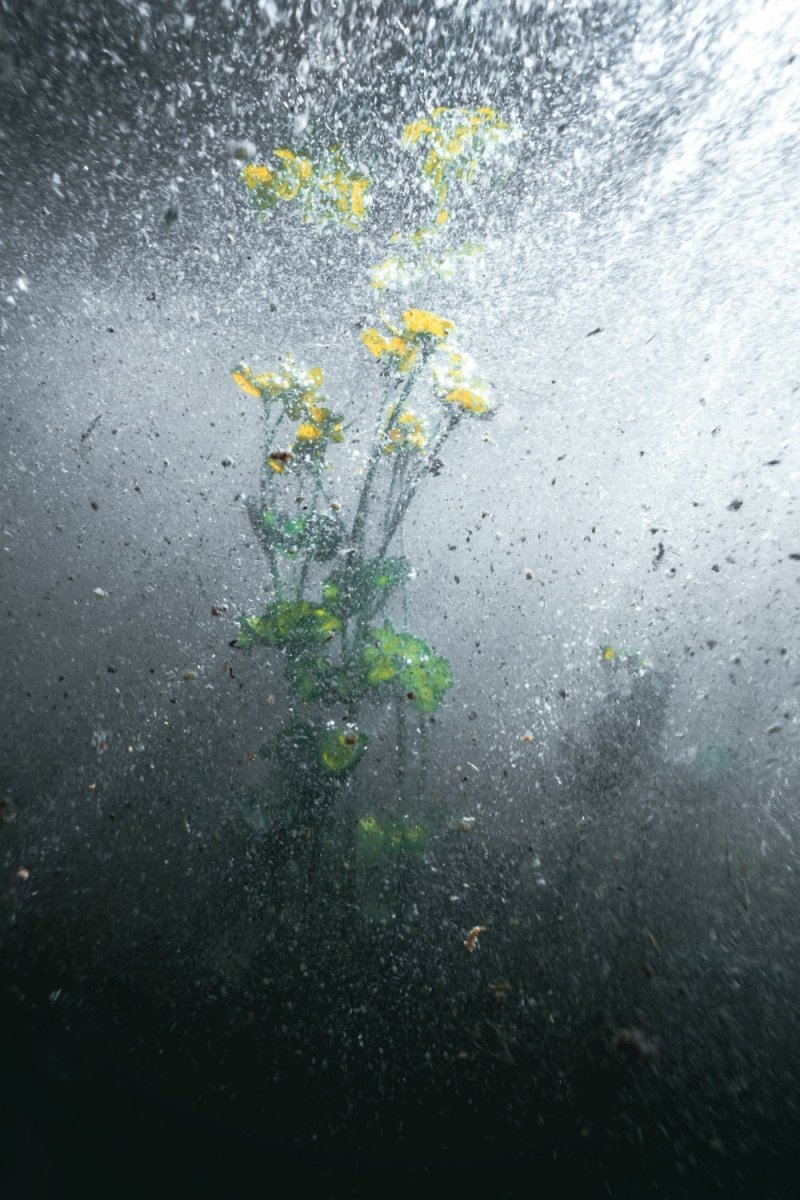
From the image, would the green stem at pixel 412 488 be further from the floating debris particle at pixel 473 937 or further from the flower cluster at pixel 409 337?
the floating debris particle at pixel 473 937

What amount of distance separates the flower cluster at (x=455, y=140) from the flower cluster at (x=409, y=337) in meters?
0.62

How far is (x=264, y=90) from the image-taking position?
57.8 inches

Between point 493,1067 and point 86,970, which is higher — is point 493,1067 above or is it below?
above

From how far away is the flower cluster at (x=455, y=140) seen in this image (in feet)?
3.99

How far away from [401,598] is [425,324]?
2.96 feet

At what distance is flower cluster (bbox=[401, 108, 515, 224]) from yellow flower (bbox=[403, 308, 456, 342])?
2.07 feet

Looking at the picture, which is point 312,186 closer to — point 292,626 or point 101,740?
point 292,626

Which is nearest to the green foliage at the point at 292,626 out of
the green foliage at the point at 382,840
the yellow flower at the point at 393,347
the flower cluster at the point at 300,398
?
the flower cluster at the point at 300,398

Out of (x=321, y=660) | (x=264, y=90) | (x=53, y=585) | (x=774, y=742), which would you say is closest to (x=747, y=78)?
(x=264, y=90)

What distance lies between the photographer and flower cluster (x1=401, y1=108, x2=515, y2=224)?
1.22 m

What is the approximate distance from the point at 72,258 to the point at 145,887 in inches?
95.6

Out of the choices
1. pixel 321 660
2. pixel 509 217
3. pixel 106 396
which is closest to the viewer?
pixel 321 660

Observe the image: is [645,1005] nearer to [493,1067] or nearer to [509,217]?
[493,1067]

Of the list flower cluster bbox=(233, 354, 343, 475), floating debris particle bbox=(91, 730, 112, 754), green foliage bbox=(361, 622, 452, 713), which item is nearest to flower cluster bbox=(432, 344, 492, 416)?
flower cluster bbox=(233, 354, 343, 475)
